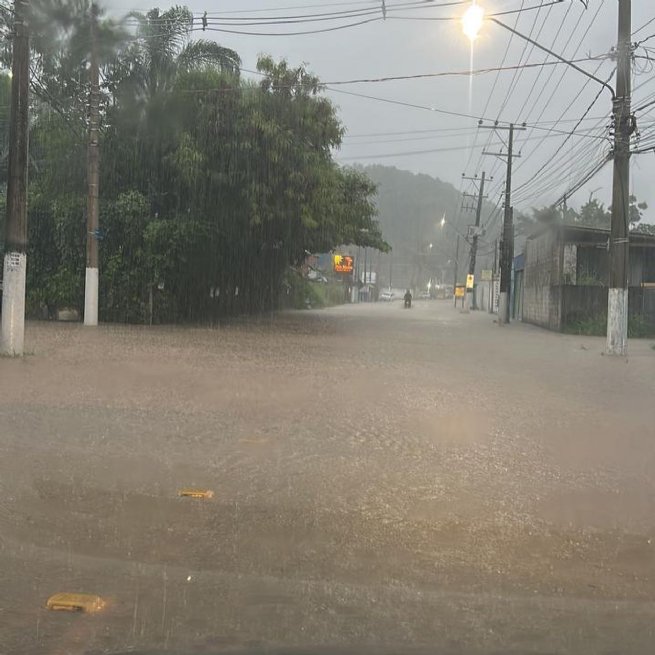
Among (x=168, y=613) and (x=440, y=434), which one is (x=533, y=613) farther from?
(x=440, y=434)

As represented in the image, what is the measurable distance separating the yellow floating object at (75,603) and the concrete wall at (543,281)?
25.5 meters

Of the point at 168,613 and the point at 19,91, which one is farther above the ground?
the point at 19,91

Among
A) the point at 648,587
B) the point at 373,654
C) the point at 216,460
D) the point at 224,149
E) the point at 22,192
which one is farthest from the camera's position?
the point at 224,149

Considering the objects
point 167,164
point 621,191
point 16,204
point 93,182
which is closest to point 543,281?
point 621,191

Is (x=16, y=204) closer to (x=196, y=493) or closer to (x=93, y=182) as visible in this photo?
(x=93, y=182)

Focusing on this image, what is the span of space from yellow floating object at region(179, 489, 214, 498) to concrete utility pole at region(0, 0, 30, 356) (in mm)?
7780

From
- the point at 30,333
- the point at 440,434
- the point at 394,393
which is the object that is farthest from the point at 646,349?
the point at 30,333

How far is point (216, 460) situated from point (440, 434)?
2.66 metres

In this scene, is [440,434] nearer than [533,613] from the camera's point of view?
No

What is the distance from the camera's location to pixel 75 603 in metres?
3.70

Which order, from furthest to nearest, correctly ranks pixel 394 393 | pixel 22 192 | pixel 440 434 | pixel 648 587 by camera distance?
pixel 22 192
pixel 394 393
pixel 440 434
pixel 648 587

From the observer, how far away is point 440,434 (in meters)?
7.92

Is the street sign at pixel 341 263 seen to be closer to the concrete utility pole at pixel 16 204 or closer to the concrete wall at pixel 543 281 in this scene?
the concrete wall at pixel 543 281

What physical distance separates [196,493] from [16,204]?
27.8 ft
